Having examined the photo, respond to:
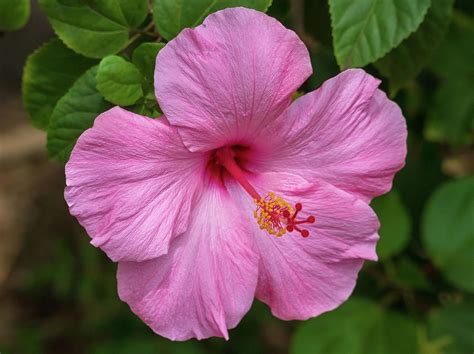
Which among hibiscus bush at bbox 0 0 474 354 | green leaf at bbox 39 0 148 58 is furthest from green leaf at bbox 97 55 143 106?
green leaf at bbox 39 0 148 58

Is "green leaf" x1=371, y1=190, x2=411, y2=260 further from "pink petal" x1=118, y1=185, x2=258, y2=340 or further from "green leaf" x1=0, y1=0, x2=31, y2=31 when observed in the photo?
"green leaf" x1=0, y1=0, x2=31, y2=31

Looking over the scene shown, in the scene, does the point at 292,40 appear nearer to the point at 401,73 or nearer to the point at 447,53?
the point at 401,73

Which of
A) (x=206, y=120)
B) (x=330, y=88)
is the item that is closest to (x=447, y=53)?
(x=330, y=88)

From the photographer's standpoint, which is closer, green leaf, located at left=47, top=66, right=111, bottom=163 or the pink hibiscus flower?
the pink hibiscus flower

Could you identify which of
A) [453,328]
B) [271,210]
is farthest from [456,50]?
[271,210]

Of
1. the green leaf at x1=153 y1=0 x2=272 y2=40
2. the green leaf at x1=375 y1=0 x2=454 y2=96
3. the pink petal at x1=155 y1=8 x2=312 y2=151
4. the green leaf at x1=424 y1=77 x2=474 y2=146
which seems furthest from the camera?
the green leaf at x1=424 y1=77 x2=474 y2=146

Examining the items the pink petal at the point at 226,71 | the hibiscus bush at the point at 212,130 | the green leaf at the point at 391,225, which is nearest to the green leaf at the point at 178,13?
the hibiscus bush at the point at 212,130

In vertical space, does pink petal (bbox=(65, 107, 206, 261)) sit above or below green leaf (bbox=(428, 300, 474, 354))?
above
